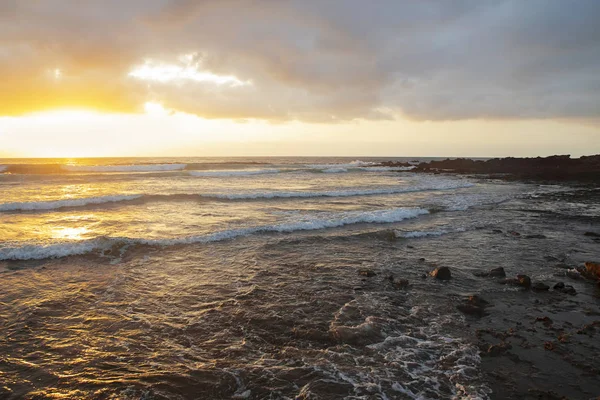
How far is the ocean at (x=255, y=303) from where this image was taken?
4613mm

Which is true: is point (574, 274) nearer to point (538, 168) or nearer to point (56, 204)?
point (56, 204)

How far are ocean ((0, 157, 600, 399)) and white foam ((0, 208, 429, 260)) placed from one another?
6cm

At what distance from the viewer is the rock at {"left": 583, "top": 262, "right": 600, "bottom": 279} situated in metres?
8.17

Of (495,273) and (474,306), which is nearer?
(474,306)

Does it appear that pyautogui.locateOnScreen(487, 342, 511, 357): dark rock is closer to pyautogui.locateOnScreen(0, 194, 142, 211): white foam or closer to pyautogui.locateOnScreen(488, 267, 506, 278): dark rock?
pyautogui.locateOnScreen(488, 267, 506, 278): dark rock

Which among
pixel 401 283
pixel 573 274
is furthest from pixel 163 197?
pixel 573 274

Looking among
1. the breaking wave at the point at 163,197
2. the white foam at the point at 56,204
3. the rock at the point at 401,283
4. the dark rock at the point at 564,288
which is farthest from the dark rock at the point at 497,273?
the white foam at the point at 56,204

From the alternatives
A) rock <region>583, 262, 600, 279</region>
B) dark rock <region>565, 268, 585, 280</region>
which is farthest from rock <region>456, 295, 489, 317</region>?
rock <region>583, 262, 600, 279</region>

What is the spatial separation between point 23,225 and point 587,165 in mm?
60193

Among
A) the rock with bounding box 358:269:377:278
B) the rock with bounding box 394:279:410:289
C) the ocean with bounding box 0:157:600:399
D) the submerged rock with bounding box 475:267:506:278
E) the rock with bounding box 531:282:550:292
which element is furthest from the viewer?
the rock with bounding box 358:269:377:278

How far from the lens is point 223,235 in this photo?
1269cm

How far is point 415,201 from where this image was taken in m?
22.5

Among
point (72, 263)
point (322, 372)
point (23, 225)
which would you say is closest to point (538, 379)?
point (322, 372)

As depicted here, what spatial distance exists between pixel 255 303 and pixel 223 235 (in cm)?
611
